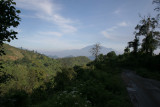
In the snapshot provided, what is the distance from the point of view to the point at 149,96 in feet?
15.3

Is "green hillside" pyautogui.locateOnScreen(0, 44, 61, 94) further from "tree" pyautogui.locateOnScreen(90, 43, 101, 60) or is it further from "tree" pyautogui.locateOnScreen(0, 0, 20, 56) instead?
"tree" pyautogui.locateOnScreen(90, 43, 101, 60)

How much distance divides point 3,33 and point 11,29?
178 millimetres

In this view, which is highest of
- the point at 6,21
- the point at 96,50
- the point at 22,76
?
the point at 96,50

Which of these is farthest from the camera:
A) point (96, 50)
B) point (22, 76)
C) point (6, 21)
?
point (22, 76)

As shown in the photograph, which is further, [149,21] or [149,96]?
[149,21]

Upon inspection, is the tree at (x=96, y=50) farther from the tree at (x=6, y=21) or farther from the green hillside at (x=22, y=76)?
the tree at (x=6, y=21)

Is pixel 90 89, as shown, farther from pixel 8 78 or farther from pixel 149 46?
pixel 149 46

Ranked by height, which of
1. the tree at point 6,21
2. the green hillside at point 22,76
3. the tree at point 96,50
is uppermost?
the tree at point 96,50

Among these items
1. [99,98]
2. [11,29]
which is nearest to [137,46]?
[99,98]

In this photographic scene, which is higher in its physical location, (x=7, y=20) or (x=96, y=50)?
(x=96, y=50)

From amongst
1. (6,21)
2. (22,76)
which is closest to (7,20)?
(6,21)

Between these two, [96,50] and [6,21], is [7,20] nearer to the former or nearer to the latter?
[6,21]

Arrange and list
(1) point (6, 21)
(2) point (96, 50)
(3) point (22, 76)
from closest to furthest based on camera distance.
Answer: (1) point (6, 21), (2) point (96, 50), (3) point (22, 76)

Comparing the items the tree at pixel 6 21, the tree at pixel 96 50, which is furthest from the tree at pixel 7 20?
the tree at pixel 96 50
